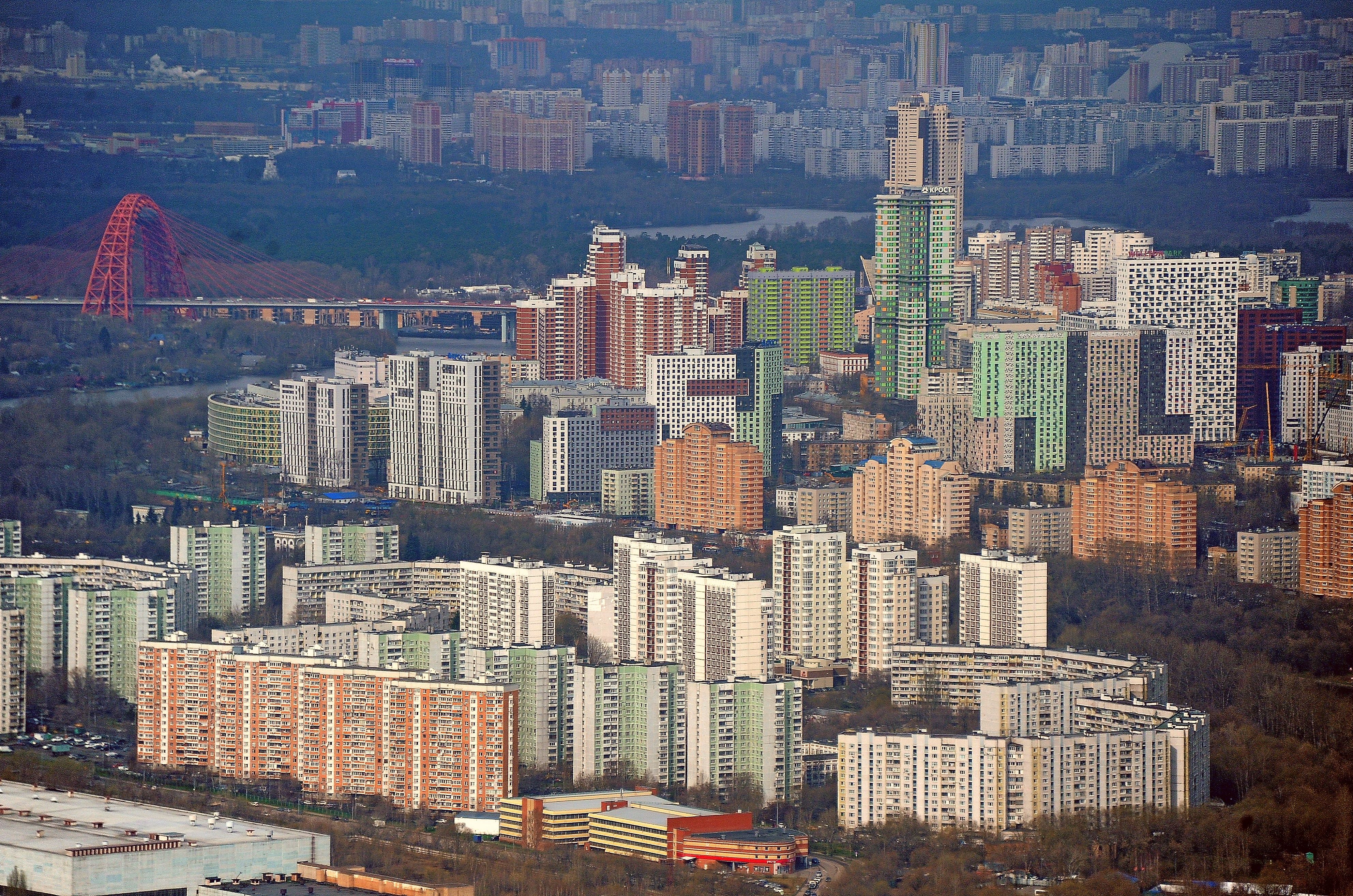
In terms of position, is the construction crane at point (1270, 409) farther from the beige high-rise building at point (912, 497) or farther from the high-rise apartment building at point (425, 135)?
the high-rise apartment building at point (425, 135)

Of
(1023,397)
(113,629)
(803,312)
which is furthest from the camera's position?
(803,312)

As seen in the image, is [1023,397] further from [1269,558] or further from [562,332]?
[562,332]

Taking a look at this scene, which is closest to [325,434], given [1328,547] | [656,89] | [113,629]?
[113,629]

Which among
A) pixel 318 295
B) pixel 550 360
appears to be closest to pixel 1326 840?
pixel 550 360

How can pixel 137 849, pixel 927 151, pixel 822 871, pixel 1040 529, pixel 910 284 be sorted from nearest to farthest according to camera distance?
pixel 137 849 → pixel 822 871 → pixel 1040 529 → pixel 910 284 → pixel 927 151

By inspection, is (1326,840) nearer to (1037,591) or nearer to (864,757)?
(864,757)

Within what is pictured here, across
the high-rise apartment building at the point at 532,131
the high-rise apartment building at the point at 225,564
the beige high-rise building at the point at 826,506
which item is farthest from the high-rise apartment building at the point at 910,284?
the high-rise apartment building at the point at 532,131
